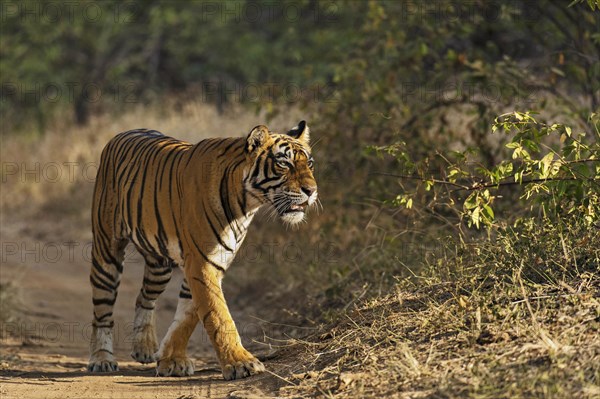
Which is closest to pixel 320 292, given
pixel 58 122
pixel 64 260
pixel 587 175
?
pixel 587 175

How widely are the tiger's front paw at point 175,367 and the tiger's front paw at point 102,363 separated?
0.62 metres

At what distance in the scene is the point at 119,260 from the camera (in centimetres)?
713

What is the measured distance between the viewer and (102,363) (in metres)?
6.78

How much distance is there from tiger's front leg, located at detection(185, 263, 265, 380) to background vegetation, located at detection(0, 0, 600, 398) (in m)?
0.24

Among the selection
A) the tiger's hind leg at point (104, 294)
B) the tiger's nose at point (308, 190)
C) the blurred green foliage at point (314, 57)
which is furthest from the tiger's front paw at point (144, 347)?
the blurred green foliage at point (314, 57)

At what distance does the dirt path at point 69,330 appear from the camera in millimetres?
5758

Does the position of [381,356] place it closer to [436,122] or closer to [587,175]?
[587,175]

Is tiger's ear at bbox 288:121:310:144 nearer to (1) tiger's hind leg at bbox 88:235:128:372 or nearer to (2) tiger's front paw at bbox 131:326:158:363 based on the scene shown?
(1) tiger's hind leg at bbox 88:235:128:372

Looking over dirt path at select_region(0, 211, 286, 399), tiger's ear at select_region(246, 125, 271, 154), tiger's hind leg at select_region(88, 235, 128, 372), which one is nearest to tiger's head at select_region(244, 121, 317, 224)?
tiger's ear at select_region(246, 125, 271, 154)

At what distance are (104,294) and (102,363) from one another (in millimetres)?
505

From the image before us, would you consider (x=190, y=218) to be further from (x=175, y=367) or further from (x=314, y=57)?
(x=314, y=57)

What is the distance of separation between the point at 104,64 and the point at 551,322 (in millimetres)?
18747

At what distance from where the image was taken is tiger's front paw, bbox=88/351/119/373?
22.2 ft

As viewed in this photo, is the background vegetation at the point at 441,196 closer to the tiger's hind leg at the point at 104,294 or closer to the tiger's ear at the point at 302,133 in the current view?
the tiger's ear at the point at 302,133
